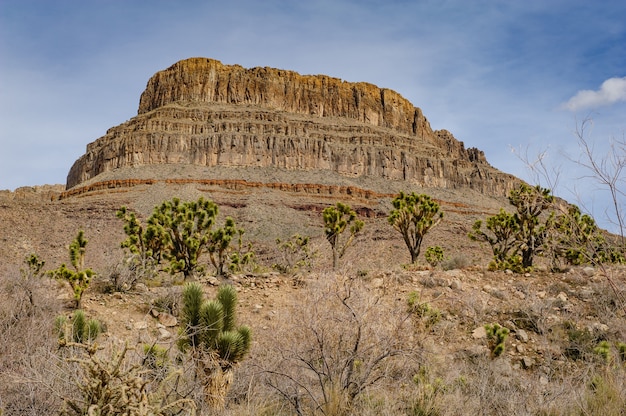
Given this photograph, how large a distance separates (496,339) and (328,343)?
14.8ft

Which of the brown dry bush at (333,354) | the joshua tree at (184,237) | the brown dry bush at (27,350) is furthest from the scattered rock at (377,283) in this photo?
the brown dry bush at (27,350)

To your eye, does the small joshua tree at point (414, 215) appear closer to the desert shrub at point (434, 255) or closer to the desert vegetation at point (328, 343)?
the desert vegetation at point (328, 343)

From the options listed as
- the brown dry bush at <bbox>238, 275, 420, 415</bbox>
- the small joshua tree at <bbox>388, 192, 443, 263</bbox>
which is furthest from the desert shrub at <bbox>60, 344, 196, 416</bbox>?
the small joshua tree at <bbox>388, 192, 443, 263</bbox>

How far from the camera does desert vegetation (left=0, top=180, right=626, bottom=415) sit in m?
4.77

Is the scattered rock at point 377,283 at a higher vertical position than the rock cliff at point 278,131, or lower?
lower

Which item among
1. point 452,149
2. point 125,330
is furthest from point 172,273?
point 452,149

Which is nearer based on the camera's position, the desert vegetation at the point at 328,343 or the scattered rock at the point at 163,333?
the desert vegetation at the point at 328,343

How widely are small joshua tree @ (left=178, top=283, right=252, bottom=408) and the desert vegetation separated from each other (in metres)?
0.02

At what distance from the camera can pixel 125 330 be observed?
→ 33.7 feet

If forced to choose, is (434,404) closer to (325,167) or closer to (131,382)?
(131,382)

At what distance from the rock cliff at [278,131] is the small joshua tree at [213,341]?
93.0 metres

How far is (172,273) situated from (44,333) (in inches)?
346

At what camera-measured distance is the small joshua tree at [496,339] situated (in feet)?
30.0

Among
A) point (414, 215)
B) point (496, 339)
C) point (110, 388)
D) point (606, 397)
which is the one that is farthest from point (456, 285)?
point (110, 388)
